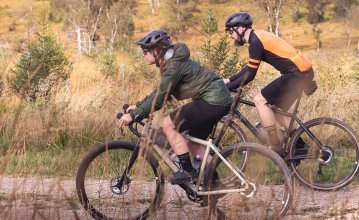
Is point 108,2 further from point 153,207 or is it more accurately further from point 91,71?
point 153,207

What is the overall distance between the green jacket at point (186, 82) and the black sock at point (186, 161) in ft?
1.48

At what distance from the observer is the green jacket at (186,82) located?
4949 millimetres

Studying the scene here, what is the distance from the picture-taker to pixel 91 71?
17.8 metres

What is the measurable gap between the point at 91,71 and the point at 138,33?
50.1 meters

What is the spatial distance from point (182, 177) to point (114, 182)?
600mm

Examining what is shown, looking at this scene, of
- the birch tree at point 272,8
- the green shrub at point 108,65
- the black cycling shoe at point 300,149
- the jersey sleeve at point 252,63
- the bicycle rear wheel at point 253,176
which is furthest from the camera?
the birch tree at point 272,8

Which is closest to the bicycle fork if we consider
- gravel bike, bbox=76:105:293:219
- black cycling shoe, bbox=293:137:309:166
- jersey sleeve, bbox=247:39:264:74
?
gravel bike, bbox=76:105:293:219

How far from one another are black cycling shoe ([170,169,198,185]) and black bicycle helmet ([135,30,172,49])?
1023 millimetres

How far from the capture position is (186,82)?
5.09 metres

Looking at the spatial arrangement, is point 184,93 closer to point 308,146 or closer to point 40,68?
point 308,146

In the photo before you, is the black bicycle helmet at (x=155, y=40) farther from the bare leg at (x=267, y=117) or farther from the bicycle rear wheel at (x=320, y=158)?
the bicycle rear wheel at (x=320, y=158)

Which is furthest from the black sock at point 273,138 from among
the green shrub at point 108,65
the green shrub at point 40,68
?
the green shrub at point 108,65

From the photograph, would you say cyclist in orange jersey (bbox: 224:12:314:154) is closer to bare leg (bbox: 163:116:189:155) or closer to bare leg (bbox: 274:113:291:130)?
bare leg (bbox: 274:113:291:130)

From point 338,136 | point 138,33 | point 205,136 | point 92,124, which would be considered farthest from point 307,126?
point 138,33
